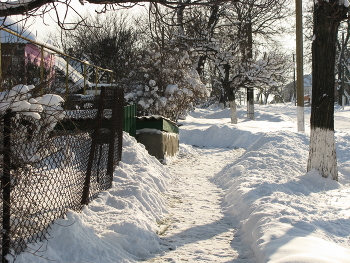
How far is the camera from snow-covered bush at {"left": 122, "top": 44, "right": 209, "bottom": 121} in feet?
60.7

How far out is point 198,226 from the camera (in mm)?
5660

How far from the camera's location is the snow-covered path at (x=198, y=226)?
4523 mm

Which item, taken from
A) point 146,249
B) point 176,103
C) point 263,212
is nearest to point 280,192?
point 263,212

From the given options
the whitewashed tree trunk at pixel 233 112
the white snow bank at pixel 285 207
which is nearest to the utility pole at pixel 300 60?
the whitewashed tree trunk at pixel 233 112

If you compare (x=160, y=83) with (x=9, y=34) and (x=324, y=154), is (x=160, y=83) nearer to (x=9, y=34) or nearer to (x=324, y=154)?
(x=324, y=154)

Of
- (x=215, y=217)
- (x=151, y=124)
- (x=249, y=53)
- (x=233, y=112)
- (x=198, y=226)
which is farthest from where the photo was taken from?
(x=249, y=53)

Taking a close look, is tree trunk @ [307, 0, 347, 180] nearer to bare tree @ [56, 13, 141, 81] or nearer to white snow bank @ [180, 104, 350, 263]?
white snow bank @ [180, 104, 350, 263]

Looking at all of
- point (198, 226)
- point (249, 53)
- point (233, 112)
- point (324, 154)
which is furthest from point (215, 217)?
point (249, 53)

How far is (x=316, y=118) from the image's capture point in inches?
323

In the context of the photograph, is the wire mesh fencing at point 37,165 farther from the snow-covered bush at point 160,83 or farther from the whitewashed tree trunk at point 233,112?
the whitewashed tree trunk at point 233,112

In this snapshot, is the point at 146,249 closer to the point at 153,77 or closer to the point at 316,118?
the point at 316,118

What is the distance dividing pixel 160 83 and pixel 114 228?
14538mm

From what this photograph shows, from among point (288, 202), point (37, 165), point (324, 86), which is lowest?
point (288, 202)

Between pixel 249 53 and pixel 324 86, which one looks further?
pixel 249 53
